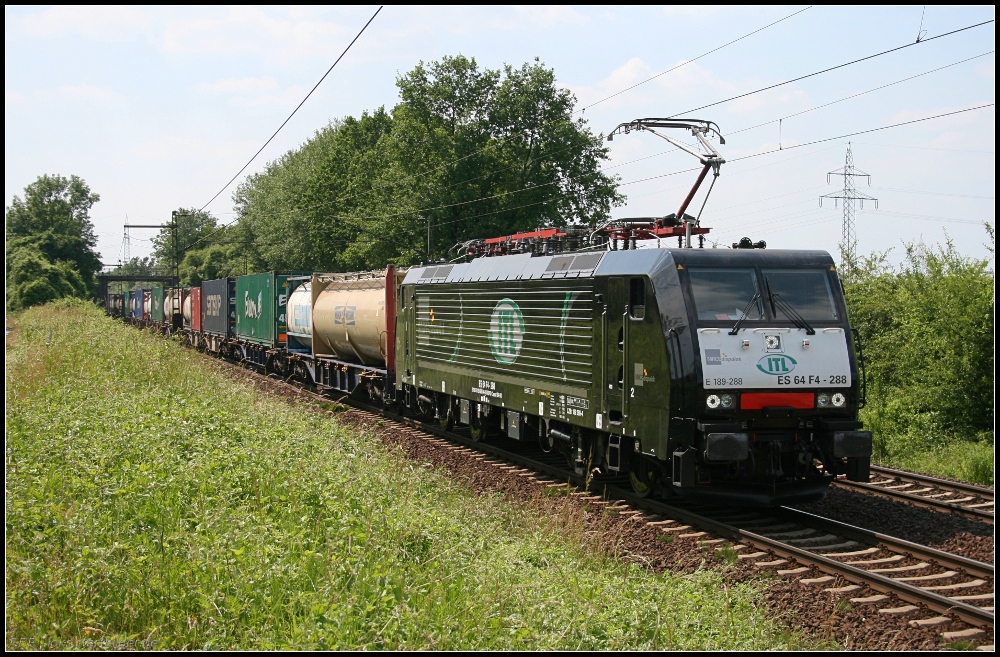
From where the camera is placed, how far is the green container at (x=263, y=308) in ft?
86.5

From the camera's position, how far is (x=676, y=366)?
941 cm

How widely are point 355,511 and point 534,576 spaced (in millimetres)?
1915

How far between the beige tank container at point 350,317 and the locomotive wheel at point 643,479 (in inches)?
350

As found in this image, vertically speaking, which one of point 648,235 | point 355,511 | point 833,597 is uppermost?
point 648,235

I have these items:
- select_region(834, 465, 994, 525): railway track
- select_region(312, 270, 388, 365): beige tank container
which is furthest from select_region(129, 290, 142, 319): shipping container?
select_region(834, 465, 994, 525): railway track

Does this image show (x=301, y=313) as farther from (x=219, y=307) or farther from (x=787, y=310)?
(x=787, y=310)

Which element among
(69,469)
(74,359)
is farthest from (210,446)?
(74,359)

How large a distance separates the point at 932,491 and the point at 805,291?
3.74 metres

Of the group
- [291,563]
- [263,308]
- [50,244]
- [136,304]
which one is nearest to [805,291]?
[291,563]

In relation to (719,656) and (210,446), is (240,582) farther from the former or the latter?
(210,446)

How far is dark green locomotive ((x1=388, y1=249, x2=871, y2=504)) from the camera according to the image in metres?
9.45

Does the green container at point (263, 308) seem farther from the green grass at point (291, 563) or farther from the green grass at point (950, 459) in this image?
the green grass at point (950, 459)

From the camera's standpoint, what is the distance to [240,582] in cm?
591

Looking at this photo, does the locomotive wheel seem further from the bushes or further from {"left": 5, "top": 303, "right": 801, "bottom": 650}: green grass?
the bushes
